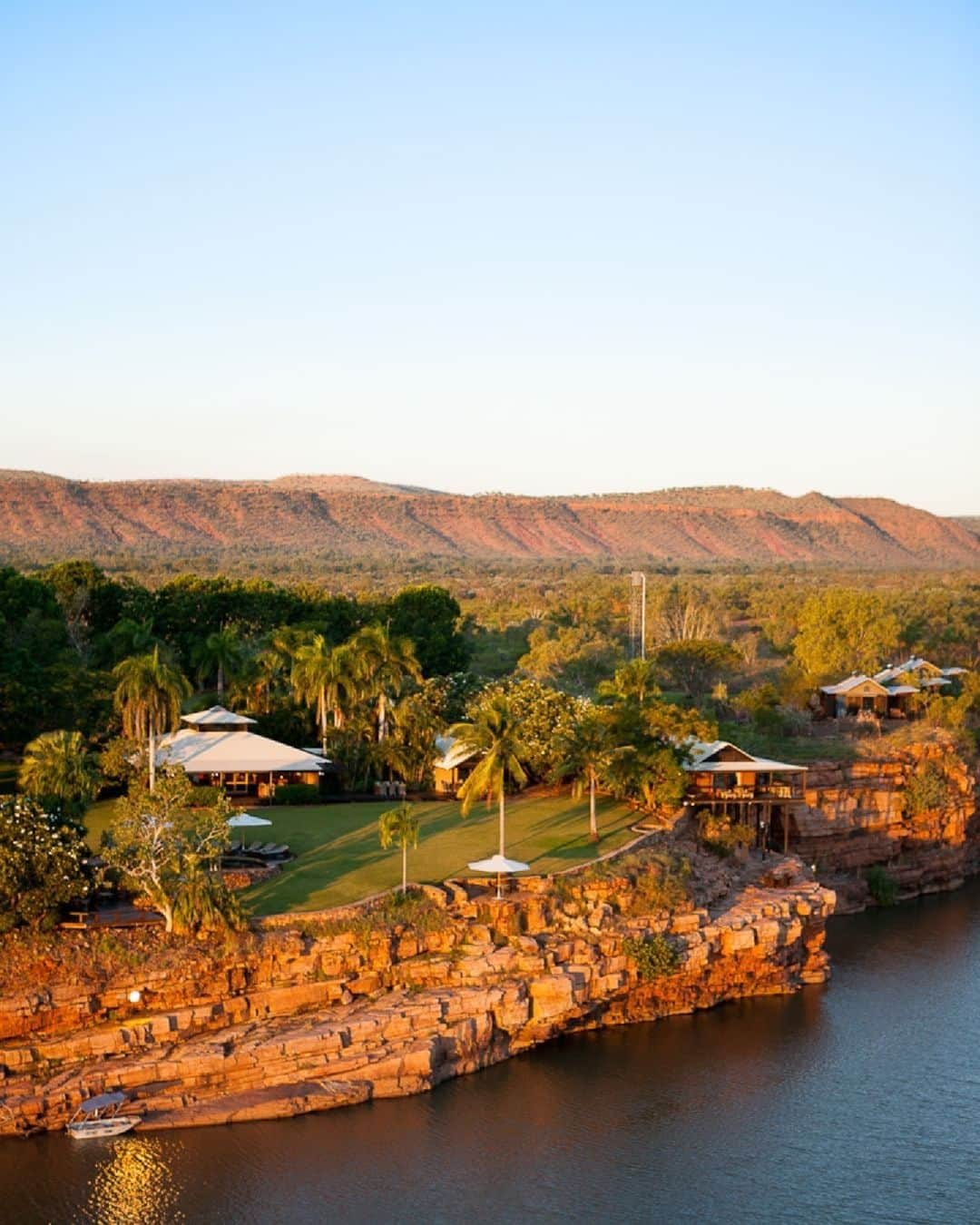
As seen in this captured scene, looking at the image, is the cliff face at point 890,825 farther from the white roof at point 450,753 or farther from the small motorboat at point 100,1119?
the small motorboat at point 100,1119

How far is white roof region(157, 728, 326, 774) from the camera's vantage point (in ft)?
152

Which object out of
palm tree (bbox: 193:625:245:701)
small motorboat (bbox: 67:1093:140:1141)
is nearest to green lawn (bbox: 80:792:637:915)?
small motorboat (bbox: 67:1093:140:1141)

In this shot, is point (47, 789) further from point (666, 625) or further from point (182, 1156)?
point (666, 625)

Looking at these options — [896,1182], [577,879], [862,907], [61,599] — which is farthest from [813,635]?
[896,1182]

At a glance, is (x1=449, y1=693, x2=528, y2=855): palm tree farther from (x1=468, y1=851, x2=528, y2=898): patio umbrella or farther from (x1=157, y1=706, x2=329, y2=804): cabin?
(x1=157, y1=706, x2=329, y2=804): cabin

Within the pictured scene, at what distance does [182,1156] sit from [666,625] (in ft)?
251

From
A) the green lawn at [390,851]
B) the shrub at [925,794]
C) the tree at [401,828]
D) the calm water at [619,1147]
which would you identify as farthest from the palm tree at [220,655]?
the calm water at [619,1147]

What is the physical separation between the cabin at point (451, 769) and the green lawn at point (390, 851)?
1851 mm

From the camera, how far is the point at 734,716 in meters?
67.1

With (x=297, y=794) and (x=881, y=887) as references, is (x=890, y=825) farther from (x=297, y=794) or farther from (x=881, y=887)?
(x=297, y=794)

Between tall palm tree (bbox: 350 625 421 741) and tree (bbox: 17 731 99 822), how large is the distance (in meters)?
11.6

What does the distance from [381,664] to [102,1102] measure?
25.0 meters

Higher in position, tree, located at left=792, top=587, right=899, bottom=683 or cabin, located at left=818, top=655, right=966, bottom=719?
tree, located at left=792, top=587, right=899, bottom=683

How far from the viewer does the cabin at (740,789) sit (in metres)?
48.1
